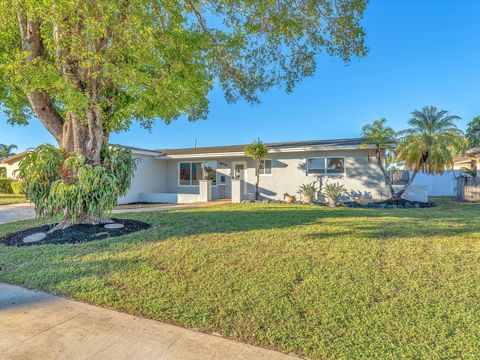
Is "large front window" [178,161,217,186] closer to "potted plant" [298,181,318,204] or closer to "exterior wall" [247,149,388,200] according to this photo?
"exterior wall" [247,149,388,200]

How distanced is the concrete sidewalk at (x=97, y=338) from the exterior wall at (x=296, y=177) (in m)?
13.5

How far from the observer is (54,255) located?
5887 millimetres

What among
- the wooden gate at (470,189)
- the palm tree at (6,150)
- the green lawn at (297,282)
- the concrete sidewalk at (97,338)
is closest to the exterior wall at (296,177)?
the wooden gate at (470,189)

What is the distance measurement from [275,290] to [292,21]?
6639 millimetres

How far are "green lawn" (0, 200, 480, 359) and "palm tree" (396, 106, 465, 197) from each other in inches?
297

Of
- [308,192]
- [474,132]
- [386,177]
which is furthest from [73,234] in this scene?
[474,132]

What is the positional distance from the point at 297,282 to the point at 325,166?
12.2m

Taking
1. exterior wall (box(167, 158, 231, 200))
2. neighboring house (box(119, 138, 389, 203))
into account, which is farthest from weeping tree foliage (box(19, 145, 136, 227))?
exterior wall (box(167, 158, 231, 200))

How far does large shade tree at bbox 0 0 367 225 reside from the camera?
21.1ft

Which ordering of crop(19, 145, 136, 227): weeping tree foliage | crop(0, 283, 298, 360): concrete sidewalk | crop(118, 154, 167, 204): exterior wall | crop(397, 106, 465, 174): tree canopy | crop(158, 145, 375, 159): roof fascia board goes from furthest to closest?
crop(118, 154, 167, 204): exterior wall, crop(158, 145, 375, 159): roof fascia board, crop(397, 106, 465, 174): tree canopy, crop(19, 145, 136, 227): weeping tree foliage, crop(0, 283, 298, 360): concrete sidewalk

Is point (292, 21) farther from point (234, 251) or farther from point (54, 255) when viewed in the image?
point (54, 255)

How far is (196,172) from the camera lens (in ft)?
63.9

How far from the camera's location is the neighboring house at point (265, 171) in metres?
14.8

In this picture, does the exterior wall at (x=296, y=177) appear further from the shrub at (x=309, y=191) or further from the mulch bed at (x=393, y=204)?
the mulch bed at (x=393, y=204)
